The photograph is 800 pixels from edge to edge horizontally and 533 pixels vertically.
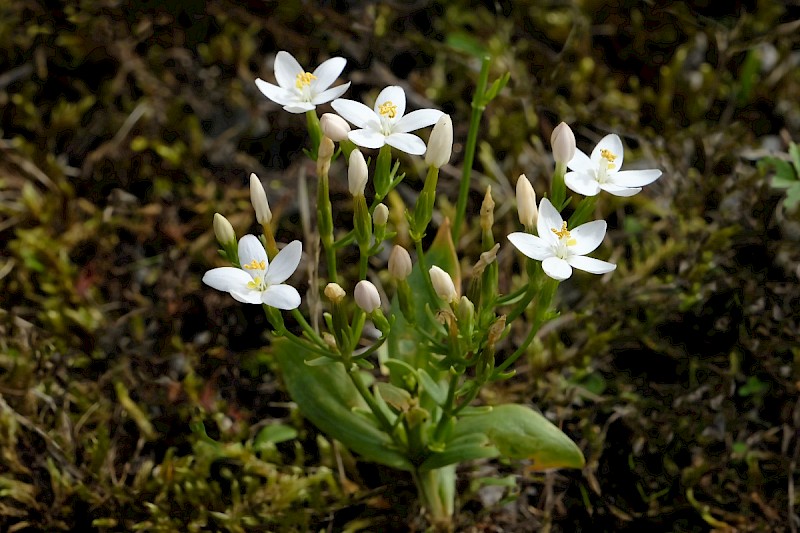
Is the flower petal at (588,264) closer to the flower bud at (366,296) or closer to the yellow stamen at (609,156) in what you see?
the yellow stamen at (609,156)

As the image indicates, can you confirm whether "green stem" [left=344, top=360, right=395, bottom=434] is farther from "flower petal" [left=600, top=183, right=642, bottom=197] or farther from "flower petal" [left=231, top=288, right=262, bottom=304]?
"flower petal" [left=600, top=183, right=642, bottom=197]

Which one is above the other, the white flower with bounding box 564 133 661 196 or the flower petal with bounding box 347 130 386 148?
the flower petal with bounding box 347 130 386 148

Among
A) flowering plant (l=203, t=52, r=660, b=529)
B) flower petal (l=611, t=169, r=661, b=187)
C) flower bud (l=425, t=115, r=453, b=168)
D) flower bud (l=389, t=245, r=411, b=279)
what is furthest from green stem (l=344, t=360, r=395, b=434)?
flower petal (l=611, t=169, r=661, b=187)

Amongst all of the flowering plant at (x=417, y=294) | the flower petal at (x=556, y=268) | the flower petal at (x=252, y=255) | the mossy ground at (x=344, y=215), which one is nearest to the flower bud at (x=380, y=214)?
the flowering plant at (x=417, y=294)

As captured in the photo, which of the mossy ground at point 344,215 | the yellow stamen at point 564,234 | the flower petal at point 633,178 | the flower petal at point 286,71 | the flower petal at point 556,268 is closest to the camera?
the flower petal at point 556,268

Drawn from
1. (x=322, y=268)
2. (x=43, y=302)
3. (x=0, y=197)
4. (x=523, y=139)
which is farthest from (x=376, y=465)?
(x=0, y=197)

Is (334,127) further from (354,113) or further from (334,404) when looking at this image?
(334,404)
